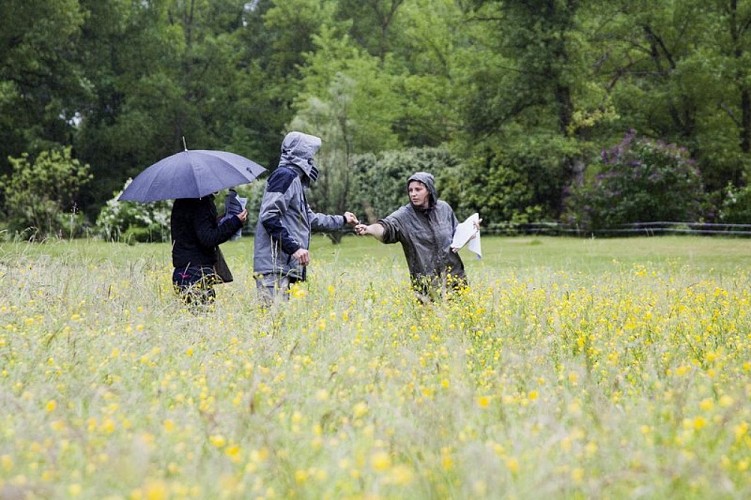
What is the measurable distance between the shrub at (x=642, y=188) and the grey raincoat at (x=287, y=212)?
59.7 feet

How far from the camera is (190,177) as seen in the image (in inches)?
274

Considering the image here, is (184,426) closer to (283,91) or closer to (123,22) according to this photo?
(123,22)

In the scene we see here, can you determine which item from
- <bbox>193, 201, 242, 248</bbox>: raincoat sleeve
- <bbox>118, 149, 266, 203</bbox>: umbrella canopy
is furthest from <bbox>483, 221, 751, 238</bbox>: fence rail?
<bbox>193, 201, 242, 248</bbox>: raincoat sleeve

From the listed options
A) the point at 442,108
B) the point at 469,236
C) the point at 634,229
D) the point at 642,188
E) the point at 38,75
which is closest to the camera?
the point at 469,236

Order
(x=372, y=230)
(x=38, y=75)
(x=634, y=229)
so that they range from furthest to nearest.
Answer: (x=38, y=75) < (x=634, y=229) < (x=372, y=230)

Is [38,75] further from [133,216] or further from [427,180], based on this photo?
[427,180]

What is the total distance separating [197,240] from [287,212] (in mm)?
952

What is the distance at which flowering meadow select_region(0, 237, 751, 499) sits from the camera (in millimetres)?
2863

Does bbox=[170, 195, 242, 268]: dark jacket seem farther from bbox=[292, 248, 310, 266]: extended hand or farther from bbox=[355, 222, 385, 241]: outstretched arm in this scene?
bbox=[355, 222, 385, 241]: outstretched arm

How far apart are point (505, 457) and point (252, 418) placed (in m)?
1.03

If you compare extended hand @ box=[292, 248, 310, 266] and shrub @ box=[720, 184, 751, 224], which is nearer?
extended hand @ box=[292, 248, 310, 266]

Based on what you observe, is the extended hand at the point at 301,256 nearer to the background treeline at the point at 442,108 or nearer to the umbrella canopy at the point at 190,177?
the umbrella canopy at the point at 190,177

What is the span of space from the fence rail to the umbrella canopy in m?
13.1

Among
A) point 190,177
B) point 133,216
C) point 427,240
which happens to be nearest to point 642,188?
point 133,216
